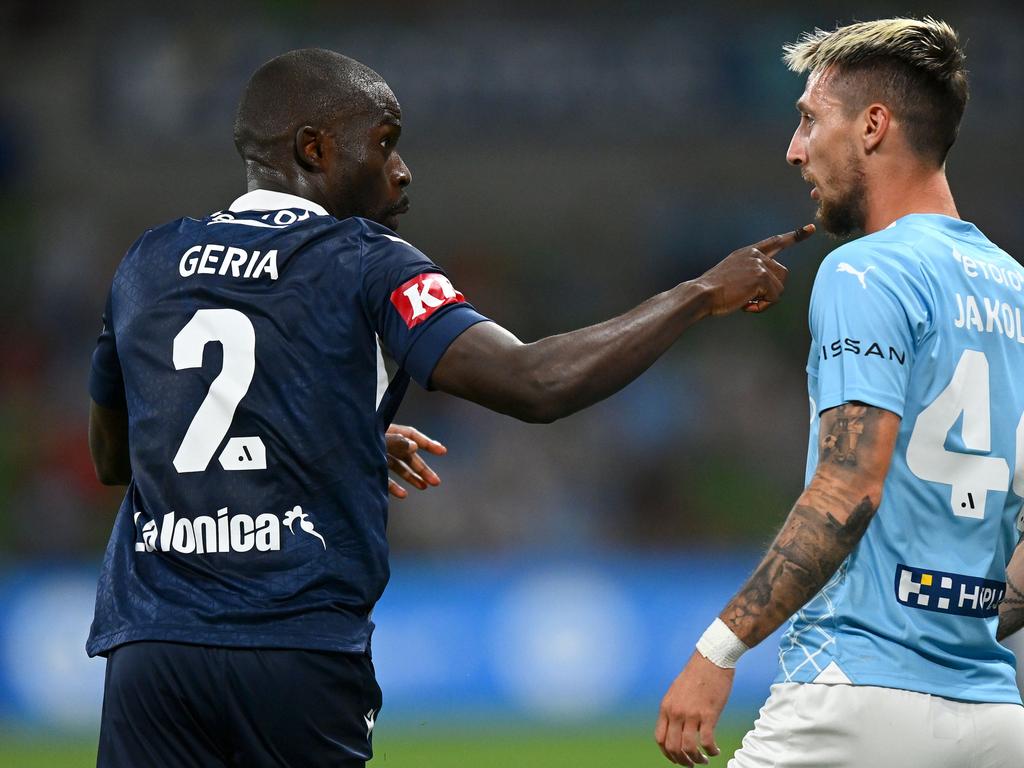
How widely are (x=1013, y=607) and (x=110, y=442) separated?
233 cm

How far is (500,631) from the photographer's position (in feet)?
35.7

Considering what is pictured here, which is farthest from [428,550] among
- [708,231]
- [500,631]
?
[708,231]

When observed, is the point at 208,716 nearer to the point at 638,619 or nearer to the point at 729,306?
the point at 729,306

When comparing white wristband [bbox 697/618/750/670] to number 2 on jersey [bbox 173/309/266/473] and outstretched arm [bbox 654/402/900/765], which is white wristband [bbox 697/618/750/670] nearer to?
outstretched arm [bbox 654/402/900/765]

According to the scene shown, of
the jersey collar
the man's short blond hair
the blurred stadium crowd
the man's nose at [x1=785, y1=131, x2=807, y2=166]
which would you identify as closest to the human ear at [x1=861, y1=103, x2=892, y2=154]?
the man's short blond hair

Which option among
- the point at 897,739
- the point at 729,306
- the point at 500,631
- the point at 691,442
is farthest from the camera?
the point at 691,442

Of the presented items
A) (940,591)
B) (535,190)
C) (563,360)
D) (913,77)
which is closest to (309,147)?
(563,360)

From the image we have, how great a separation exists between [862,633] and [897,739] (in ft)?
0.76

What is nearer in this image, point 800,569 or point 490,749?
point 800,569

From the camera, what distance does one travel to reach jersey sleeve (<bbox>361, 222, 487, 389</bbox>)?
121 inches

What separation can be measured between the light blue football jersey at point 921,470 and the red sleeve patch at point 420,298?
0.84m

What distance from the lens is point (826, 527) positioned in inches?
118

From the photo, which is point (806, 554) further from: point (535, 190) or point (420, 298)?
point (535, 190)

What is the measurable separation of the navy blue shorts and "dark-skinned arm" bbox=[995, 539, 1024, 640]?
1.60 metres
